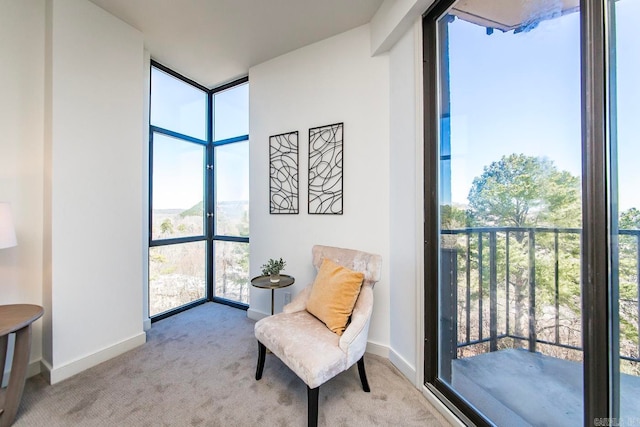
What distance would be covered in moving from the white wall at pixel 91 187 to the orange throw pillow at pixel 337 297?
1791 mm

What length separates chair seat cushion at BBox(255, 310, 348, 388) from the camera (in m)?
1.31

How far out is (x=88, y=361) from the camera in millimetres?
1909

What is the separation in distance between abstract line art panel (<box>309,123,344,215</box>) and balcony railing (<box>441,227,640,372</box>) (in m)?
1.07

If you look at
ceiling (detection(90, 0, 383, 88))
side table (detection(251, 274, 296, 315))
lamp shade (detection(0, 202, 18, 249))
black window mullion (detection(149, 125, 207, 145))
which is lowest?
side table (detection(251, 274, 296, 315))

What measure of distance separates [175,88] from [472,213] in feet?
11.4

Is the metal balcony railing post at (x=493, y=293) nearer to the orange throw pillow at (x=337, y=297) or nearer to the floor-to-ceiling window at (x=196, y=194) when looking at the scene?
the orange throw pillow at (x=337, y=297)

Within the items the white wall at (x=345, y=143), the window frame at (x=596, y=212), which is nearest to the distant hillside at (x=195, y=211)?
the white wall at (x=345, y=143)

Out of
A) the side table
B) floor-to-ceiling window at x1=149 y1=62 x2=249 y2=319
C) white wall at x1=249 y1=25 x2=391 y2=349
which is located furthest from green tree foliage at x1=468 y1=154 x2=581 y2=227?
floor-to-ceiling window at x1=149 y1=62 x2=249 y2=319

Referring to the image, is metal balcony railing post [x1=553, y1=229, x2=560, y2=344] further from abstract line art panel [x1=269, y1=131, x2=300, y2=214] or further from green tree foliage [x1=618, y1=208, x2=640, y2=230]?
abstract line art panel [x1=269, y1=131, x2=300, y2=214]

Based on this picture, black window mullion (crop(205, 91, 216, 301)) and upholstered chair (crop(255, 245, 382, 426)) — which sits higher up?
black window mullion (crop(205, 91, 216, 301))

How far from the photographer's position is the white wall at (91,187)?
5.88 ft

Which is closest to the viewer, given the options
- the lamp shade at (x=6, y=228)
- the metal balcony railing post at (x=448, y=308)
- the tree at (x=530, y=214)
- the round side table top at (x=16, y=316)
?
the tree at (x=530, y=214)

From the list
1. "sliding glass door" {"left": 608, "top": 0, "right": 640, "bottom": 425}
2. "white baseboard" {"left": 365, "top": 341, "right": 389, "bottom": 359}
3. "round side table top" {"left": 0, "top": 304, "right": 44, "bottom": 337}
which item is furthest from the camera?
"white baseboard" {"left": 365, "top": 341, "right": 389, "bottom": 359}

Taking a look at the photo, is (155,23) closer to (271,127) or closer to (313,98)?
(271,127)
